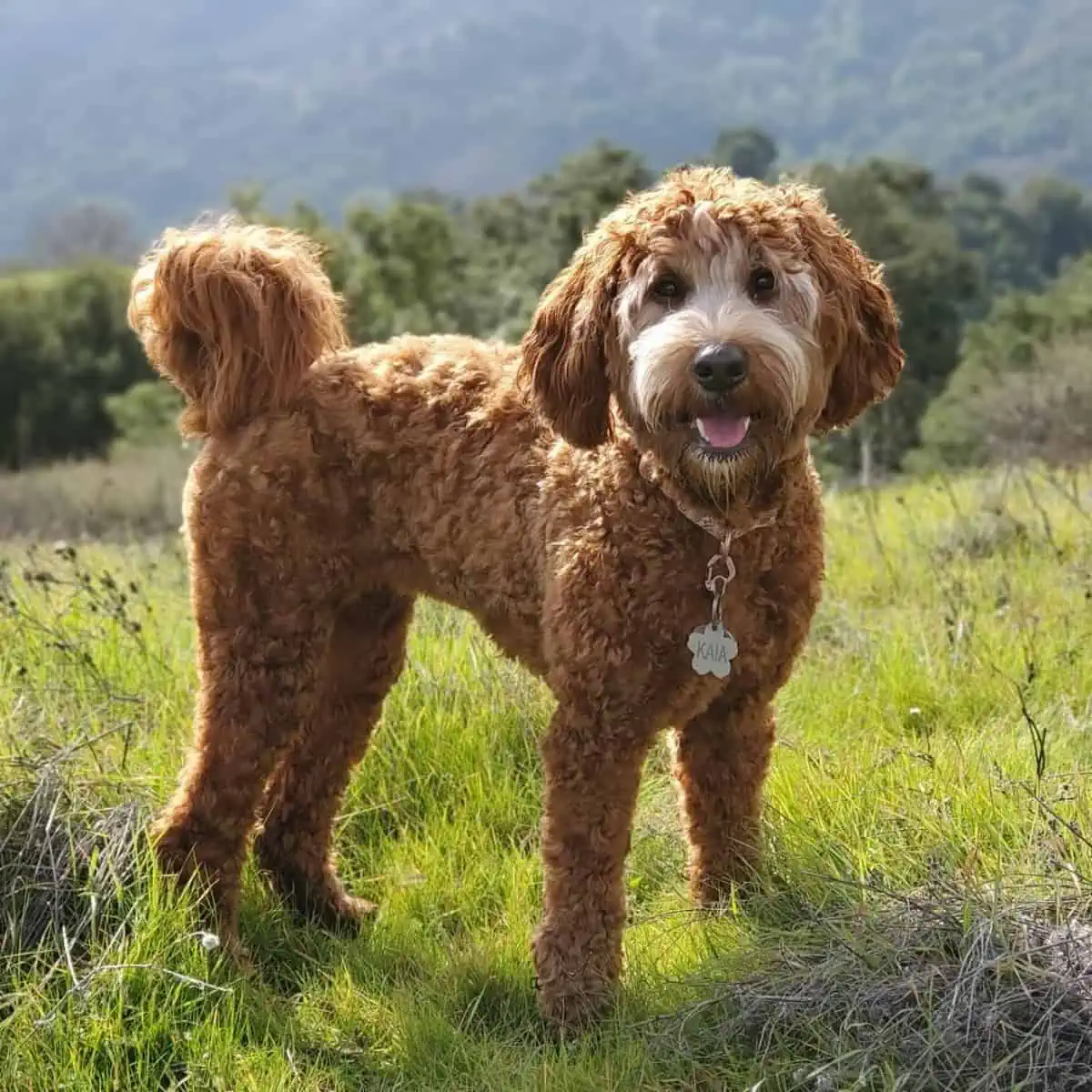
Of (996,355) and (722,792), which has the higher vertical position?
(722,792)

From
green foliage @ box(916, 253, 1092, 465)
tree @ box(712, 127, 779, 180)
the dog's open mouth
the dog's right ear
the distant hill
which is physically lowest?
green foliage @ box(916, 253, 1092, 465)

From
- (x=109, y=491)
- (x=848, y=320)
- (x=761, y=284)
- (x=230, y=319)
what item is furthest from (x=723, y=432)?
(x=109, y=491)

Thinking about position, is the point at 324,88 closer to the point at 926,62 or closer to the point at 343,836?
the point at 926,62

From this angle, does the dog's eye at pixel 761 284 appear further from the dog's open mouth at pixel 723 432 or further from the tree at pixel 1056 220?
the tree at pixel 1056 220

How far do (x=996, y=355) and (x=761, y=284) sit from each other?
21.3 meters

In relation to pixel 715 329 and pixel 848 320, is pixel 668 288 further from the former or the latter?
pixel 848 320

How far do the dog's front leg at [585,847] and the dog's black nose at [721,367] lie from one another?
0.91 metres

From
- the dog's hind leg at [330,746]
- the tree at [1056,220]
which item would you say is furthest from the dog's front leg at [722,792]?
the tree at [1056,220]

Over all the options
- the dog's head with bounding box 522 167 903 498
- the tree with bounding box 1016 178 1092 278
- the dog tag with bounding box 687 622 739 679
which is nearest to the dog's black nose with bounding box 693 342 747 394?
the dog's head with bounding box 522 167 903 498

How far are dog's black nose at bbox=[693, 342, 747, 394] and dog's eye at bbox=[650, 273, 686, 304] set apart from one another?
0.96ft

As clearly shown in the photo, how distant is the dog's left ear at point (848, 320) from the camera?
125 inches

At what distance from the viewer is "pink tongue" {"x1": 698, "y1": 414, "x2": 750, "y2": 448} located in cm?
301

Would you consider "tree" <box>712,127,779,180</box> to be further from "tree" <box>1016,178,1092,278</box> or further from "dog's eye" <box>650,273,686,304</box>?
"dog's eye" <box>650,273,686,304</box>

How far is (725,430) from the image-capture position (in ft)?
9.89
